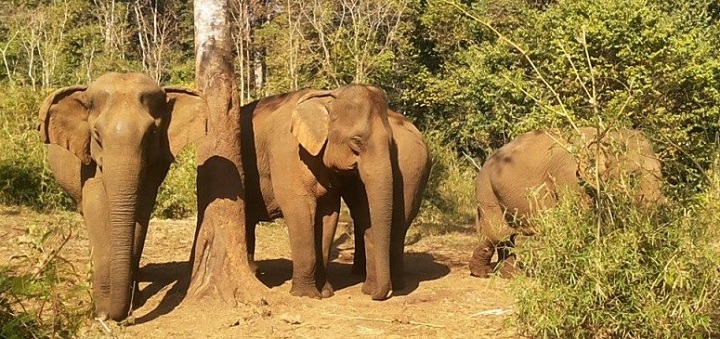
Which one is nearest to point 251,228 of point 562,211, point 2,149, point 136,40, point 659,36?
point 562,211

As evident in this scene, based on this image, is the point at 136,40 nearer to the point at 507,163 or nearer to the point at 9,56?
the point at 9,56

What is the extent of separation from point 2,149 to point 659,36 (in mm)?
11268

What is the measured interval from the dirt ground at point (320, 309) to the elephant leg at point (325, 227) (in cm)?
23

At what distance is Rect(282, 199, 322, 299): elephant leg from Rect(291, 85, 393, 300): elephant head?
54 cm

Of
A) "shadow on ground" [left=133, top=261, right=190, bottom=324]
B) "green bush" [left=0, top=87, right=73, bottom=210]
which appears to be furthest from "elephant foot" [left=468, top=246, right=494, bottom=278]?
"green bush" [left=0, top=87, right=73, bottom=210]

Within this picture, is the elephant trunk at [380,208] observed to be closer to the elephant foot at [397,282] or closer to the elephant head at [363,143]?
the elephant head at [363,143]

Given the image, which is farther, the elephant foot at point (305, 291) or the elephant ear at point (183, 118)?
the elephant foot at point (305, 291)

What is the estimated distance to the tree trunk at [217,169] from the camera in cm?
852

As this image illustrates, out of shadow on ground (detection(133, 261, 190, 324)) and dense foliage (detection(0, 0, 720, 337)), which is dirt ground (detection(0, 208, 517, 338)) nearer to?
shadow on ground (detection(133, 261, 190, 324))

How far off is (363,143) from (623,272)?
346 centimetres

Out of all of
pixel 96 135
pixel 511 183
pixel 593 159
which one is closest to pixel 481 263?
pixel 511 183

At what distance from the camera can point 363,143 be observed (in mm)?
8656

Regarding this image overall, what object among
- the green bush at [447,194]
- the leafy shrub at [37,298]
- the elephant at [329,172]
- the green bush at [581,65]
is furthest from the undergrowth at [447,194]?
the leafy shrub at [37,298]

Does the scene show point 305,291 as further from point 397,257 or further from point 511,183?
Result: point 511,183
